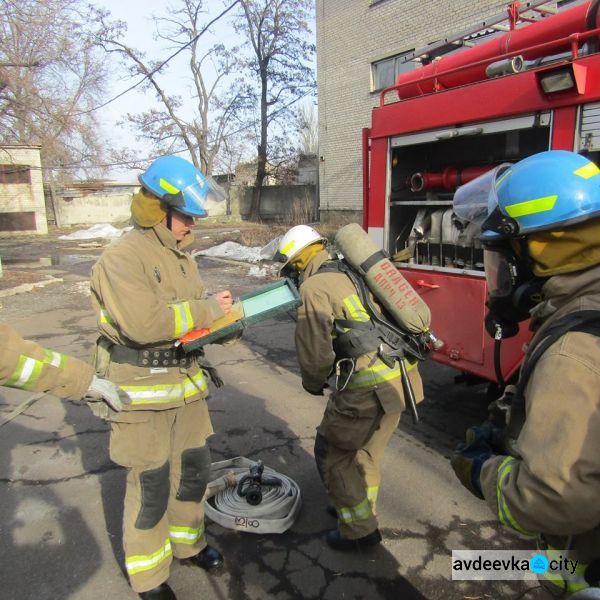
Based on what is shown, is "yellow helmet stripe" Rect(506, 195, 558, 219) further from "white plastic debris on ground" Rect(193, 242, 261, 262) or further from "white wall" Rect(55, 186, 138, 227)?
"white wall" Rect(55, 186, 138, 227)

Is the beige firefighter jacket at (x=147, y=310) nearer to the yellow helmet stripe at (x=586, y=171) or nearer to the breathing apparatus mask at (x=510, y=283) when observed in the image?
the breathing apparatus mask at (x=510, y=283)

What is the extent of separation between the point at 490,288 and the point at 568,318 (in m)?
0.45

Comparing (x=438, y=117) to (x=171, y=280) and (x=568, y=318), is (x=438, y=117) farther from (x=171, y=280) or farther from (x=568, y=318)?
(x=568, y=318)

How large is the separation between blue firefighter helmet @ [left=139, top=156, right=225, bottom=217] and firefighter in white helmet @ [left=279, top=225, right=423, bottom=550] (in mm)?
710

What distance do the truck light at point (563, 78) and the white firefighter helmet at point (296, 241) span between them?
1592mm

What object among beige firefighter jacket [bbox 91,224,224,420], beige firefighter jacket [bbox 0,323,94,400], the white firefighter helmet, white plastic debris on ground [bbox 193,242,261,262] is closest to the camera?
beige firefighter jacket [bbox 0,323,94,400]

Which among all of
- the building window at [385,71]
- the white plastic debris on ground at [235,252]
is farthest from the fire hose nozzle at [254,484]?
the building window at [385,71]

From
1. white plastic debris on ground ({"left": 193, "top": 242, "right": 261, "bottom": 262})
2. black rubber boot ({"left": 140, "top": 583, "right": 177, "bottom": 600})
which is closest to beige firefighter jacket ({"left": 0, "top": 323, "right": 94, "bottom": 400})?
black rubber boot ({"left": 140, "top": 583, "right": 177, "bottom": 600})

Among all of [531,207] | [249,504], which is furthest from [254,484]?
[531,207]

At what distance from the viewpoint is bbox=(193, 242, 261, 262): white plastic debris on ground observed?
13.7 metres

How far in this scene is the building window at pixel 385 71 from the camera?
15.6 m

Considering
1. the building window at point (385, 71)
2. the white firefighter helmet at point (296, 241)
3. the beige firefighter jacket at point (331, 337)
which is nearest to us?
the beige firefighter jacket at point (331, 337)

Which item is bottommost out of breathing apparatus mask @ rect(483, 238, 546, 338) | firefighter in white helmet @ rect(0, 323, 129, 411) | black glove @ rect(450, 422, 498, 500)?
black glove @ rect(450, 422, 498, 500)

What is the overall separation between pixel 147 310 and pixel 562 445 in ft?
5.33
